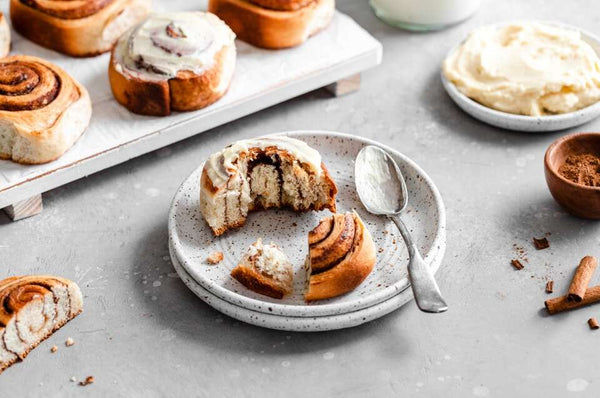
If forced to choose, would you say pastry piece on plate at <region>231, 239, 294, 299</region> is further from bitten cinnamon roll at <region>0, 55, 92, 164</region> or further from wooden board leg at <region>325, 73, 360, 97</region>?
wooden board leg at <region>325, 73, 360, 97</region>

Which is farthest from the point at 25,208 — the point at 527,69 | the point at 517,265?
the point at 527,69

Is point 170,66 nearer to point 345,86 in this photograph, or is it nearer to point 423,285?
point 345,86

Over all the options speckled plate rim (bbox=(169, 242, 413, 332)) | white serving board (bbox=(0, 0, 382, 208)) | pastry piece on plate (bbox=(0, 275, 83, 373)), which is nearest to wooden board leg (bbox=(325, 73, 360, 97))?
white serving board (bbox=(0, 0, 382, 208))

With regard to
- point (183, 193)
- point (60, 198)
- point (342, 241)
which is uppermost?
point (342, 241)

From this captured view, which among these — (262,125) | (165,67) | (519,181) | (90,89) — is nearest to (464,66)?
(519,181)

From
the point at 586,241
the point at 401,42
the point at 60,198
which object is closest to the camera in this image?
the point at 586,241

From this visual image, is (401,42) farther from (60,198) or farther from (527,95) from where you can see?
(60,198)

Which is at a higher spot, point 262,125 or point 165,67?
point 165,67
